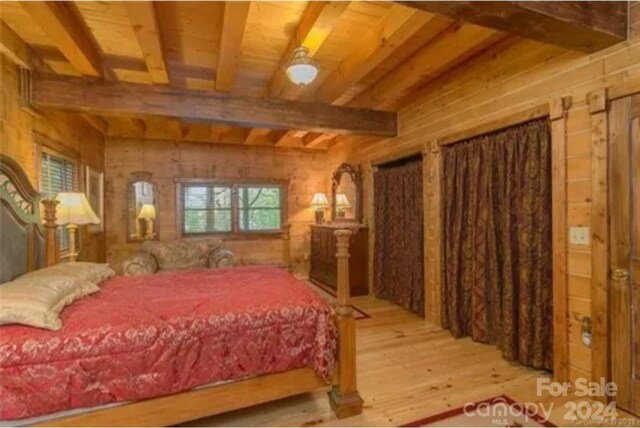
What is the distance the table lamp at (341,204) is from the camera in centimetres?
570

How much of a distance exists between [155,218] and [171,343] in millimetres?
4312

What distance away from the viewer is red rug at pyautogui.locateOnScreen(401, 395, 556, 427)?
6.76 feet

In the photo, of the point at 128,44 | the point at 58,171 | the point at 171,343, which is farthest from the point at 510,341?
the point at 58,171

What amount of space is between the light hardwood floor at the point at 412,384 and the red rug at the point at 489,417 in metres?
0.06

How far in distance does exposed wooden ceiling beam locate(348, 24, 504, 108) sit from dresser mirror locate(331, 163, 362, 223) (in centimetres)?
142

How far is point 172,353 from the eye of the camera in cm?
185

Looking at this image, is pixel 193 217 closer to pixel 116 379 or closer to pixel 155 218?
pixel 155 218

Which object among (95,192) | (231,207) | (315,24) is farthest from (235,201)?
(315,24)

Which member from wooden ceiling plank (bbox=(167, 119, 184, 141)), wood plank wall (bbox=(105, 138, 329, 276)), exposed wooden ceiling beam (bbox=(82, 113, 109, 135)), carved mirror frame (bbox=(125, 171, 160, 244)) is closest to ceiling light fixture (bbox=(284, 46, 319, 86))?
wooden ceiling plank (bbox=(167, 119, 184, 141))

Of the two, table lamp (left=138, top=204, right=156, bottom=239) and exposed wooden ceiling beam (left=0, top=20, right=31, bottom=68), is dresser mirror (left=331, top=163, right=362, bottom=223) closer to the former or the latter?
table lamp (left=138, top=204, right=156, bottom=239)

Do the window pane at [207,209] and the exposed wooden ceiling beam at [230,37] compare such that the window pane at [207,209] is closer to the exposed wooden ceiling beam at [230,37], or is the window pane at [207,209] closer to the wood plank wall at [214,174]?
the wood plank wall at [214,174]

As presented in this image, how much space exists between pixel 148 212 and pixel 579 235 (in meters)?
5.69

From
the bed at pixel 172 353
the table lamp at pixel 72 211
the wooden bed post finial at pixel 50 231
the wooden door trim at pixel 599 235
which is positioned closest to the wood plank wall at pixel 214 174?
the table lamp at pixel 72 211

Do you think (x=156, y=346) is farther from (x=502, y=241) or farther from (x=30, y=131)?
(x=502, y=241)
